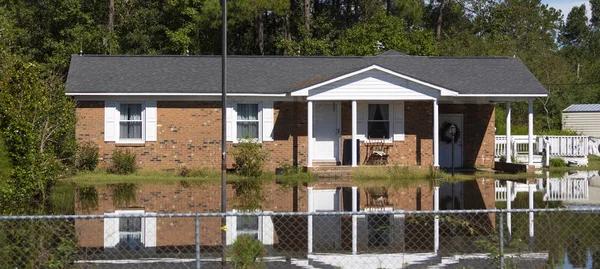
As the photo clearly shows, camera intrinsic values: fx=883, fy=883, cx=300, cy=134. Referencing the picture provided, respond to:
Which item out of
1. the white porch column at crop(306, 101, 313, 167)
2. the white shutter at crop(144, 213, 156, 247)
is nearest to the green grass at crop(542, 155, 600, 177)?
the white porch column at crop(306, 101, 313, 167)

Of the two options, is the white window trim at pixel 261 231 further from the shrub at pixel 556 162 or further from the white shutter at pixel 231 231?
the shrub at pixel 556 162

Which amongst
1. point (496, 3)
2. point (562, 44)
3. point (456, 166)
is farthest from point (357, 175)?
point (562, 44)

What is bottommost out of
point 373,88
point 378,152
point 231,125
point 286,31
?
point 378,152

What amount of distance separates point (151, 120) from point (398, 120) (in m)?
8.87

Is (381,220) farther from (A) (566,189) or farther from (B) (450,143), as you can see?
(B) (450,143)

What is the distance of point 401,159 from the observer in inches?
1261

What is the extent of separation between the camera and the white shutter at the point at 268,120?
3172cm

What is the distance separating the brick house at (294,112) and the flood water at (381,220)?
11.8ft

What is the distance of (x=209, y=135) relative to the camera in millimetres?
31422

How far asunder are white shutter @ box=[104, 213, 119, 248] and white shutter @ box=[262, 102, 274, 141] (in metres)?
13.7

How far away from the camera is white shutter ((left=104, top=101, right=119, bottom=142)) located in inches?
1226

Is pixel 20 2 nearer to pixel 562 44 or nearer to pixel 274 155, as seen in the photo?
pixel 274 155

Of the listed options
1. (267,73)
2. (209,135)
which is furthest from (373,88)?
(209,135)

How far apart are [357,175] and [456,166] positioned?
5.97 m
